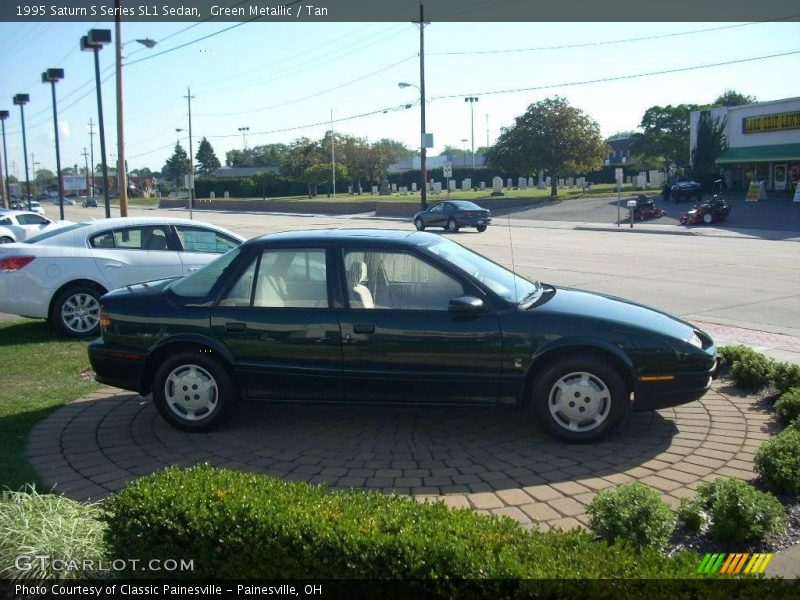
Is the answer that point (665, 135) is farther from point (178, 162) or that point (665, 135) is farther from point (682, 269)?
point (178, 162)

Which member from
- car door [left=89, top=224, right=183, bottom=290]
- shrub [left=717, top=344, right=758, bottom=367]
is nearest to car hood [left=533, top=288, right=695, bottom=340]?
shrub [left=717, top=344, right=758, bottom=367]

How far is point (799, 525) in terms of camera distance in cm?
404

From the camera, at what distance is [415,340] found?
5449 millimetres

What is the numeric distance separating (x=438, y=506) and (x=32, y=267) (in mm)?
7798

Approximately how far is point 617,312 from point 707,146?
5161 cm

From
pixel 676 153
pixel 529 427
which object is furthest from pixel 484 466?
pixel 676 153

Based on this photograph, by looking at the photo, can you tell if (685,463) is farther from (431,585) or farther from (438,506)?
Result: (431,585)

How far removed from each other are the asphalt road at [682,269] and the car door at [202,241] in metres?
3.92

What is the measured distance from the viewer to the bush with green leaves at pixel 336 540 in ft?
9.52

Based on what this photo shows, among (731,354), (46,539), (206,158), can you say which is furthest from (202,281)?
(206,158)

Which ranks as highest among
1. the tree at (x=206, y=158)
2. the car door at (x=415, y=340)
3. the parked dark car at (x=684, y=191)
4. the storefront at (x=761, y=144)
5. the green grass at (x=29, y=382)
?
the tree at (x=206, y=158)

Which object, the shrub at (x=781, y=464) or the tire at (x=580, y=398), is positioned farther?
the tire at (x=580, y=398)

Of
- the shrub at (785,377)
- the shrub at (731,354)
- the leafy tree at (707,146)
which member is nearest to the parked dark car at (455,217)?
the leafy tree at (707,146)

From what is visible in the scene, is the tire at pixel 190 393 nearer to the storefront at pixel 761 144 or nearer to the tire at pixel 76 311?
the tire at pixel 76 311
